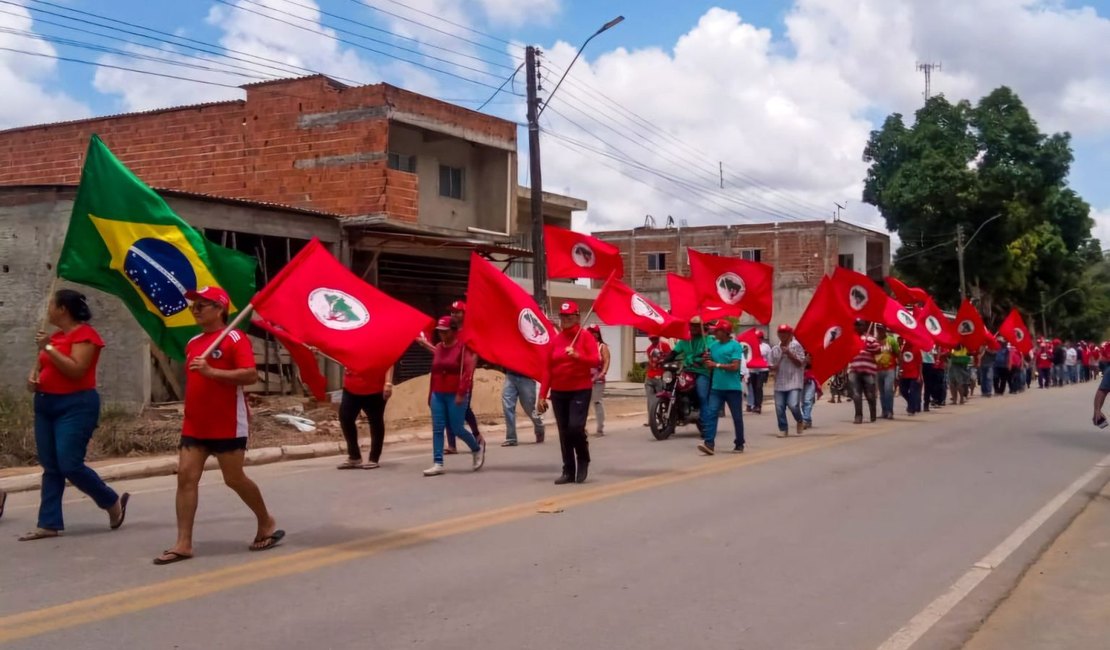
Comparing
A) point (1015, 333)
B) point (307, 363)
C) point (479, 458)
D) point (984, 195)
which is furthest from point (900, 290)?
point (984, 195)

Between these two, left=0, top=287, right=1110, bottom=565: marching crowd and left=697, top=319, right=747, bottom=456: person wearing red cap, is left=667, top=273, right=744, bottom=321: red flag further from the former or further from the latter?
left=697, top=319, right=747, bottom=456: person wearing red cap

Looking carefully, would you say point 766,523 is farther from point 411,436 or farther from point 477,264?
point 411,436

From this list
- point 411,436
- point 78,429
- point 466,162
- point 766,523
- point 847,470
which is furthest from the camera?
point 466,162

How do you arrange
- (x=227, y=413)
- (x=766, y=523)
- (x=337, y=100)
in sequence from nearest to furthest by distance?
(x=227, y=413) → (x=766, y=523) → (x=337, y=100)

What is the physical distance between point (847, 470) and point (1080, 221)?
42486mm

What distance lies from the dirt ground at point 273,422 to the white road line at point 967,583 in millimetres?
9202

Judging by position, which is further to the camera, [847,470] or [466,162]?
[466,162]

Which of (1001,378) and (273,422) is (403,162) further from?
(1001,378)

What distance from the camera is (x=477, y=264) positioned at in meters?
10.1

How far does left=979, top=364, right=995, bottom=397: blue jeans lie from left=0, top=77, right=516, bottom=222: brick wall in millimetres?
14075

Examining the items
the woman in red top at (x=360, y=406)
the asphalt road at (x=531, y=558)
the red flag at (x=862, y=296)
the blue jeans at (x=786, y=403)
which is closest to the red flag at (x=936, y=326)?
the red flag at (x=862, y=296)

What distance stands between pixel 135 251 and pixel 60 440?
1.54 m

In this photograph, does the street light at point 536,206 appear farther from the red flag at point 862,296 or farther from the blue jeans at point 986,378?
the blue jeans at point 986,378

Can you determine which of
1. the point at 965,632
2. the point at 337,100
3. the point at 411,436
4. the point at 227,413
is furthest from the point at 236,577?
the point at 337,100
